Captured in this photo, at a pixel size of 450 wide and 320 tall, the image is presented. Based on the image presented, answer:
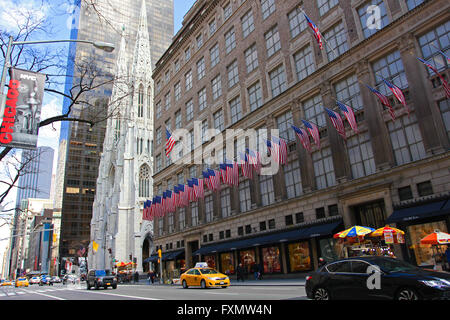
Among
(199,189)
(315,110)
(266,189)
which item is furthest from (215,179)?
(315,110)

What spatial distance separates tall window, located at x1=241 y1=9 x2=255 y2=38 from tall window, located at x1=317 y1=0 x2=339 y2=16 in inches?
345

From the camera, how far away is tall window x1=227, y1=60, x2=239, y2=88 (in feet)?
119

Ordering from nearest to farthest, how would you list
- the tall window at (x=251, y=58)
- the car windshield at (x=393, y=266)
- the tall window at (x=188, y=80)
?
the car windshield at (x=393, y=266) < the tall window at (x=251, y=58) < the tall window at (x=188, y=80)

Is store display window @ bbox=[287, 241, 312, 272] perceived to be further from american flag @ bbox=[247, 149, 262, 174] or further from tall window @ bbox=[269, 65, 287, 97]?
tall window @ bbox=[269, 65, 287, 97]

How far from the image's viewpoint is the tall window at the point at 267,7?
32.8 m

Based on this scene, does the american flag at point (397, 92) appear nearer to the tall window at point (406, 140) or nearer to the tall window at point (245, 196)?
the tall window at point (406, 140)

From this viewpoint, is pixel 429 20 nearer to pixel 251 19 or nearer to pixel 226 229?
pixel 251 19

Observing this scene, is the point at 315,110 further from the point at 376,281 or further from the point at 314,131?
the point at 376,281

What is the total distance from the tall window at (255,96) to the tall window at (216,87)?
18.2ft

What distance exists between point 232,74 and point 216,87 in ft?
10.6

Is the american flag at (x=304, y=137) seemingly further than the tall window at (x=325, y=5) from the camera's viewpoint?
No

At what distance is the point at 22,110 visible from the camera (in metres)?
10.8

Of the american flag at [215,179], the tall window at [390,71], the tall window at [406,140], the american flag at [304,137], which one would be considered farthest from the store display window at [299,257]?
the tall window at [390,71]
